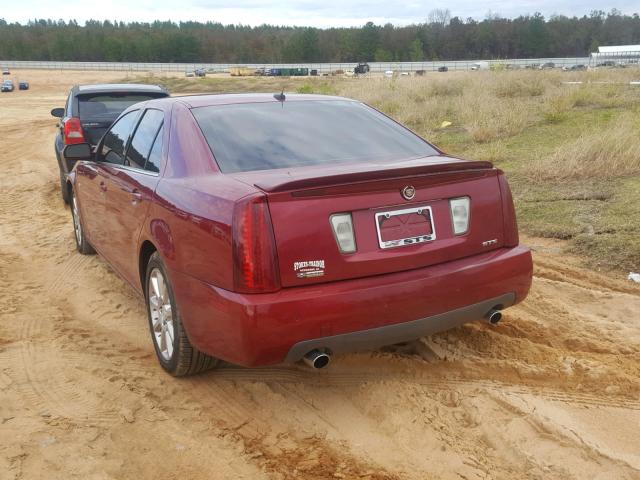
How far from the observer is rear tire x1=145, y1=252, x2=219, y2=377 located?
3414mm

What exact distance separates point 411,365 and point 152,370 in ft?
5.08

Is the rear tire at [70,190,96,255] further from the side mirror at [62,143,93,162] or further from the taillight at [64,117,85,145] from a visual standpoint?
the taillight at [64,117,85,145]

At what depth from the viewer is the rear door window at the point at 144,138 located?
4047 mm

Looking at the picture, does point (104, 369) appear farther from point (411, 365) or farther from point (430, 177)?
point (430, 177)

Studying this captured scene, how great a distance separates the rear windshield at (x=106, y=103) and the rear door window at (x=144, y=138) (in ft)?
15.9

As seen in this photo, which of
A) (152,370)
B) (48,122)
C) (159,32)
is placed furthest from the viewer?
(159,32)

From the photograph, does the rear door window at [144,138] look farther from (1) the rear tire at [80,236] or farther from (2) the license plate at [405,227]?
(1) the rear tire at [80,236]

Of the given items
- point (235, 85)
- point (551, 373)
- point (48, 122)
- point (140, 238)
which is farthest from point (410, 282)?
point (235, 85)

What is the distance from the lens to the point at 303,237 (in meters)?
2.82

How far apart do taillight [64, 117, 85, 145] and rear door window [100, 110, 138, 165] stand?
12.8 feet

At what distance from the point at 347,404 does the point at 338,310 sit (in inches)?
28.0

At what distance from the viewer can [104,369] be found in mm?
3818

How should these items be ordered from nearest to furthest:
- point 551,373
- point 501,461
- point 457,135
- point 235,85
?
point 501,461 → point 551,373 → point 457,135 → point 235,85

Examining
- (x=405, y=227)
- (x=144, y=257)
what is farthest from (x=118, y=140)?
(x=405, y=227)
